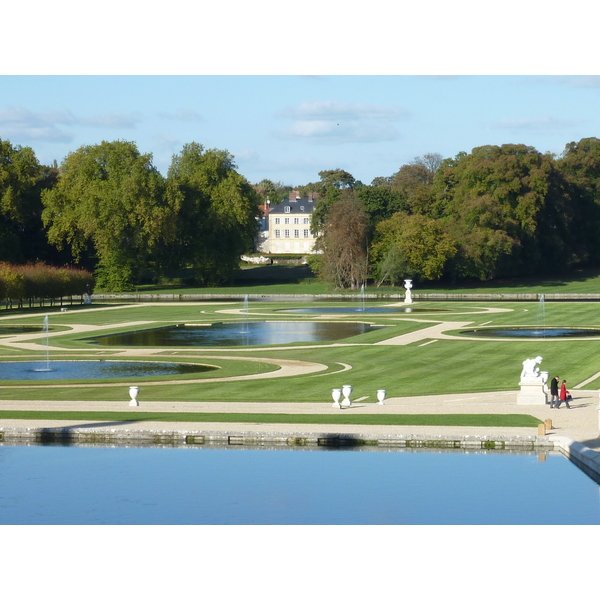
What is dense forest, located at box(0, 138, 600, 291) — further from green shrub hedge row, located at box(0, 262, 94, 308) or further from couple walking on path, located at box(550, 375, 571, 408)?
couple walking on path, located at box(550, 375, 571, 408)

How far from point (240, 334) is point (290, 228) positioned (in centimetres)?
11503

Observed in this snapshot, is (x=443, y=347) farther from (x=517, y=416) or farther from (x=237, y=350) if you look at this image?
(x=517, y=416)

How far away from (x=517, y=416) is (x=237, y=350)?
19106 mm

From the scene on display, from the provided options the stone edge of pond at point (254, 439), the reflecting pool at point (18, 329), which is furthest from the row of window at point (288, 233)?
the stone edge of pond at point (254, 439)

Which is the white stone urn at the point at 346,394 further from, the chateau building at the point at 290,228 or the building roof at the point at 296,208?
the building roof at the point at 296,208

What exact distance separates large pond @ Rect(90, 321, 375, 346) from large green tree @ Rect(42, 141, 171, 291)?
134 feet

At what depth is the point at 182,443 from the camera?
74.2ft

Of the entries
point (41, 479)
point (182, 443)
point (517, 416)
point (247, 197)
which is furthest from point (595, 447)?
point (247, 197)

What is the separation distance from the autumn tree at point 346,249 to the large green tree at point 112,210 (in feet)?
51.0

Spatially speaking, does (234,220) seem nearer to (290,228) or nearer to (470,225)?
(470,225)

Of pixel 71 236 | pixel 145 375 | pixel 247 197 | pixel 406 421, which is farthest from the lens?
pixel 247 197

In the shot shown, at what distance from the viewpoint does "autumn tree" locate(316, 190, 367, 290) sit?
97562mm

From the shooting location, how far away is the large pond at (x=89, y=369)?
3469 centimetres

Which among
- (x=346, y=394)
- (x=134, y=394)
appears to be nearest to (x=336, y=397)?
(x=346, y=394)
